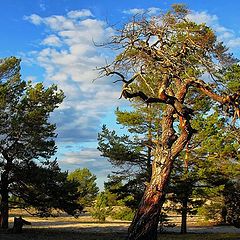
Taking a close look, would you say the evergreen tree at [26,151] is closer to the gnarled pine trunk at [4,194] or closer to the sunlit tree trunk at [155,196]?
the gnarled pine trunk at [4,194]

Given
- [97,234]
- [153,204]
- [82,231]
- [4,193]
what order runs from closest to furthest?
[153,204]
[97,234]
[4,193]
[82,231]

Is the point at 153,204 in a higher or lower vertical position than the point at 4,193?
lower

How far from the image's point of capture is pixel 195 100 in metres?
27.3

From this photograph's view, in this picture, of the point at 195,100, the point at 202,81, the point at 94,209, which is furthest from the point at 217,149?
the point at 94,209

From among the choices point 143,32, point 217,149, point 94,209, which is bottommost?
point 94,209

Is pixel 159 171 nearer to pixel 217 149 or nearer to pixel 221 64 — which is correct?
pixel 221 64

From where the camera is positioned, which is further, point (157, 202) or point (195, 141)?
point (195, 141)

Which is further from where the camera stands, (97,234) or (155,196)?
(97,234)

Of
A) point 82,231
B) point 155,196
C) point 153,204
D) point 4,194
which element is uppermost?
point 4,194

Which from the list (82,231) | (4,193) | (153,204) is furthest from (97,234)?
(153,204)

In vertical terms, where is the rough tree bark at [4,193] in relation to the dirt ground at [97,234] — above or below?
above

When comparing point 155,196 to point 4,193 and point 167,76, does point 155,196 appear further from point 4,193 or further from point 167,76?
point 4,193

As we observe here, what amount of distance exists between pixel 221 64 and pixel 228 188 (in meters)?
18.2

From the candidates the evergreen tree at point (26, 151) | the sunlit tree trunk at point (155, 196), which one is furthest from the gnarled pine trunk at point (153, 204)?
the evergreen tree at point (26, 151)
